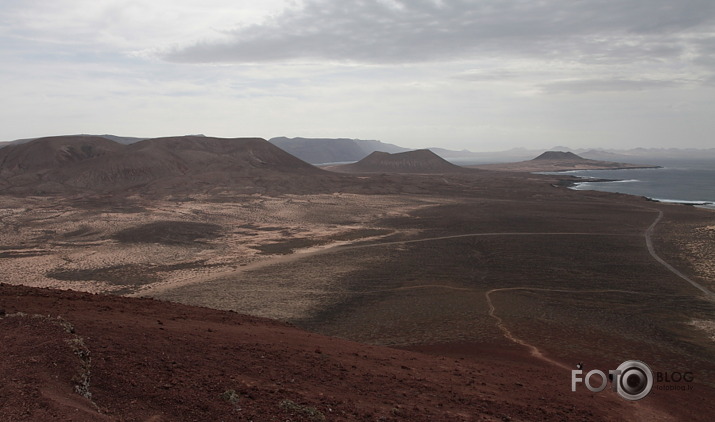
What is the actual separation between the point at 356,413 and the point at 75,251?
1431 inches

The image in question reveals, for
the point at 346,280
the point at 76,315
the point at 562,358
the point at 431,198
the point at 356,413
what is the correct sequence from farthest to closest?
the point at 431,198 < the point at 346,280 < the point at 562,358 < the point at 76,315 < the point at 356,413

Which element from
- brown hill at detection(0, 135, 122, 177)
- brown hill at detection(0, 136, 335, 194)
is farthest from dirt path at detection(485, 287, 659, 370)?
brown hill at detection(0, 135, 122, 177)

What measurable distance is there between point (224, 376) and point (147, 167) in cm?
9823

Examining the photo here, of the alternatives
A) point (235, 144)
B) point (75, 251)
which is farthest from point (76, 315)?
point (235, 144)

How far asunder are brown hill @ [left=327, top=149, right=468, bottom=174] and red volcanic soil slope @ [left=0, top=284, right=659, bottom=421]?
142 meters

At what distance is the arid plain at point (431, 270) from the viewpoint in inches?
772

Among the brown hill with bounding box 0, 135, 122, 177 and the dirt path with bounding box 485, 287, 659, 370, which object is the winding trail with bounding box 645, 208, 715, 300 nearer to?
the dirt path with bounding box 485, 287, 659, 370

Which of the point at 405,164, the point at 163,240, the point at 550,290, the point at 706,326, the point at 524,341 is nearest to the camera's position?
the point at 524,341

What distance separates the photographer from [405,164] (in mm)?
167125

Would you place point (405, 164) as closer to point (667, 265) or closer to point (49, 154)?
point (49, 154)

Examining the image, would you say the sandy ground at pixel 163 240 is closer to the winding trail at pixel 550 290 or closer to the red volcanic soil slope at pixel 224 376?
the red volcanic soil slope at pixel 224 376

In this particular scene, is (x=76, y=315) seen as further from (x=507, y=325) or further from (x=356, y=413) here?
(x=507, y=325)

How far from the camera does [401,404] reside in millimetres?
11016

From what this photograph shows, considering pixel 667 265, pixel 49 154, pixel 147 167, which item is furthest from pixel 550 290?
pixel 49 154
